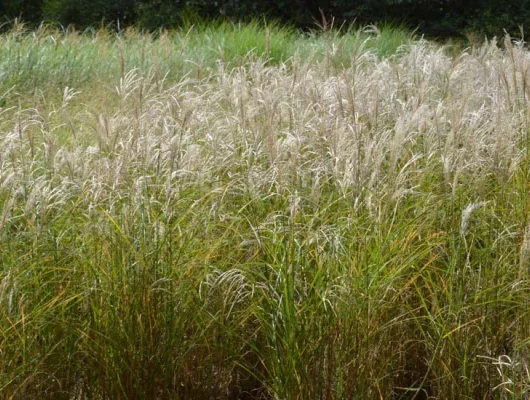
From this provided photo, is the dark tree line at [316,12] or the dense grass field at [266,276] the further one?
the dark tree line at [316,12]

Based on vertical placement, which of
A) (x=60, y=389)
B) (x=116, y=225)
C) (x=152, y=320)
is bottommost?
(x=60, y=389)

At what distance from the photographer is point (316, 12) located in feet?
48.4

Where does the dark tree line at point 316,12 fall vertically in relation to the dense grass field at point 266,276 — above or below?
below

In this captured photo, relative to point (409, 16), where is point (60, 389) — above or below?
above

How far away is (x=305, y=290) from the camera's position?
3244 mm

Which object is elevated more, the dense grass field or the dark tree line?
the dense grass field

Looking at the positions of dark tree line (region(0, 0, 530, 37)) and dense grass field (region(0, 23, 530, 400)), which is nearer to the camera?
dense grass field (region(0, 23, 530, 400))

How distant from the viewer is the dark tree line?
1365 cm

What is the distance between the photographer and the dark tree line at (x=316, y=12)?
13.6 m

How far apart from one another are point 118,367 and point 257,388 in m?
0.56

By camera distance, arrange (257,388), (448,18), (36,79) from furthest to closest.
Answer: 1. (448,18)
2. (36,79)
3. (257,388)

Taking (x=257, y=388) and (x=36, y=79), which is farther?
(x=36, y=79)

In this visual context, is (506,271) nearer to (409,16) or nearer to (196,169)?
(196,169)

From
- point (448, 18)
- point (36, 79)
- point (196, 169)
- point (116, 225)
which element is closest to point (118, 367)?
point (116, 225)
